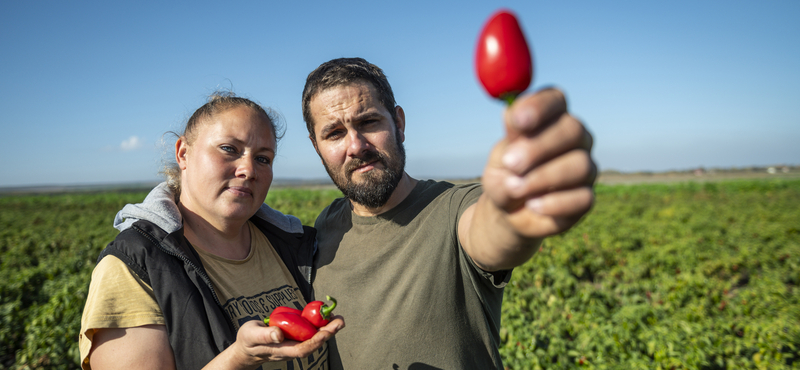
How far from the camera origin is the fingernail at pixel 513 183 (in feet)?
2.65

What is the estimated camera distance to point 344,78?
2.19m

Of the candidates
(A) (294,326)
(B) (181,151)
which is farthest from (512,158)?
(B) (181,151)

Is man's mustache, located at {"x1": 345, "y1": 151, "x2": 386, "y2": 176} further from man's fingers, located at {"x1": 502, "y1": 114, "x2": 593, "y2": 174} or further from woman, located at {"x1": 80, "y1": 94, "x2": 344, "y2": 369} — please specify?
man's fingers, located at {"x1": 502, "y1": 114, "x2": 593, "y2": 174}

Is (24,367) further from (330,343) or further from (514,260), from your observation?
(514,260)

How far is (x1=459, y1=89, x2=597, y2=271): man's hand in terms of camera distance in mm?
755

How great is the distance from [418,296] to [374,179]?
0.67 metres

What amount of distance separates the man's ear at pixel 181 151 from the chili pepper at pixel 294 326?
111 cm

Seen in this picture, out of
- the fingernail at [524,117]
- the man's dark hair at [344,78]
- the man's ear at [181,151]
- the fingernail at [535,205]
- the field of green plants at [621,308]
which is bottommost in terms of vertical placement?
the field of green plants at [621,308]

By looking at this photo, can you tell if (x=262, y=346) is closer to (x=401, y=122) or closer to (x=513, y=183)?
(x=513, y=183)

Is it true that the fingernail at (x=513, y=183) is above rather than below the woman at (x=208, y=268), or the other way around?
above

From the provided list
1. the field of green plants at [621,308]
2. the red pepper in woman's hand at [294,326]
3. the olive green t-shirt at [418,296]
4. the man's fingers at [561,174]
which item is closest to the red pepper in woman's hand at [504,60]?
the man's fingers at [561,174]

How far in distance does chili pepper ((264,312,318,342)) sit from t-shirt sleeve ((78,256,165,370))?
1.59ft

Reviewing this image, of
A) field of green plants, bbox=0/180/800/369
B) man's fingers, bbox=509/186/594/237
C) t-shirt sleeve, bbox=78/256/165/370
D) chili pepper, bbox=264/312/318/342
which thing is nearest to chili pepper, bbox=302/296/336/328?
chili pepper, bbox=264/312/318/342

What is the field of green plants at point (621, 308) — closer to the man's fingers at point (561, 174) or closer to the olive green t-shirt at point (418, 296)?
the olive green t-shirt at point (418, 296)
